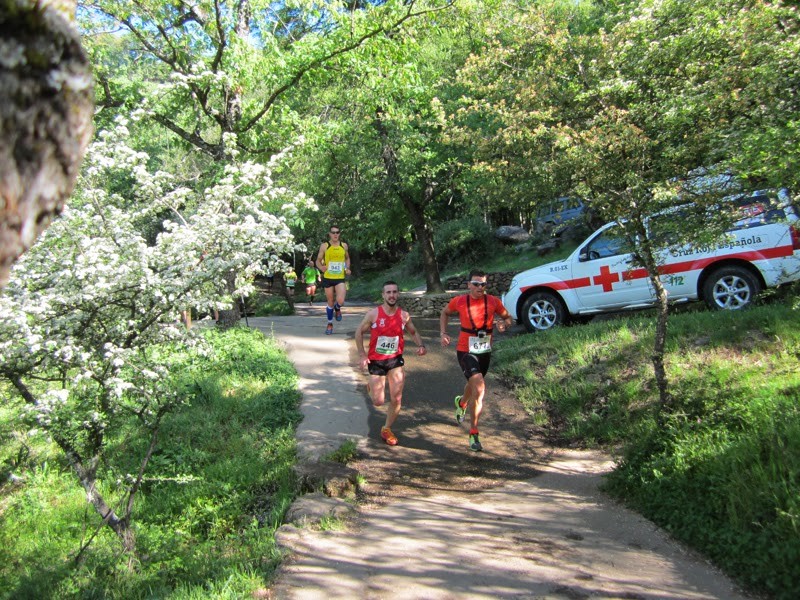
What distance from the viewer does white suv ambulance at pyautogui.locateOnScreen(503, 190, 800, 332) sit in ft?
26.4

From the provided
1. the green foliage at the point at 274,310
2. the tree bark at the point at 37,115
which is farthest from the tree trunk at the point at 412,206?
the tree bark at the point at 37,115

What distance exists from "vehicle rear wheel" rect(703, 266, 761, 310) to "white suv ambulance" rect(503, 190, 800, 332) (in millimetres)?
13

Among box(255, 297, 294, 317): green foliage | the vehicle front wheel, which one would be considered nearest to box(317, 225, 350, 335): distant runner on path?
the vehicle front wheel

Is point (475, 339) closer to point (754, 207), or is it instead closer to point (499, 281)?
point (754, 207)

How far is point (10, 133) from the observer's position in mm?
1343

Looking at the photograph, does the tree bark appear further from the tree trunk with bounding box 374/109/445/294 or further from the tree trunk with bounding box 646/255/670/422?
the tree trunk with bounding box 374/109/445/294

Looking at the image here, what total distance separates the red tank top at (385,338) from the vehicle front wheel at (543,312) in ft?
15.8

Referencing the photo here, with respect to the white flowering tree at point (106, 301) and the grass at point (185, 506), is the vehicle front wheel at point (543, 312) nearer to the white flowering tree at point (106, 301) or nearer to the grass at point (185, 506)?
the grass at point (185, 506)

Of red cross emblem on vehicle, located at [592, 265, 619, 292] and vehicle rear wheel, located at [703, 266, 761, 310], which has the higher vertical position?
red cross emblem on vehicle, located at [592, 265, 619, 292]

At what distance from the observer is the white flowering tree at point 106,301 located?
425 cm

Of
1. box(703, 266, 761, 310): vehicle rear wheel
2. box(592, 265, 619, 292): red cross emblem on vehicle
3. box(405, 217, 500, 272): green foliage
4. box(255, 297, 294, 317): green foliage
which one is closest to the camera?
box(703, 266, 761, 310): vehicle rear wheel

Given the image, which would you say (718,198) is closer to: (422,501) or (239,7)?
(422,501)

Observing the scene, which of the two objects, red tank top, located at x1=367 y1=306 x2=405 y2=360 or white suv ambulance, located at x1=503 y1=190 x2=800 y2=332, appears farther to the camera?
white suv ambulance, located at x1=503 y1=190 x2=800 y2=332

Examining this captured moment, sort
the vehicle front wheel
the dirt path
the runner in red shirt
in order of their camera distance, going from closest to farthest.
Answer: the dirt path < the runner in red shirt < the vehicle front wheel
